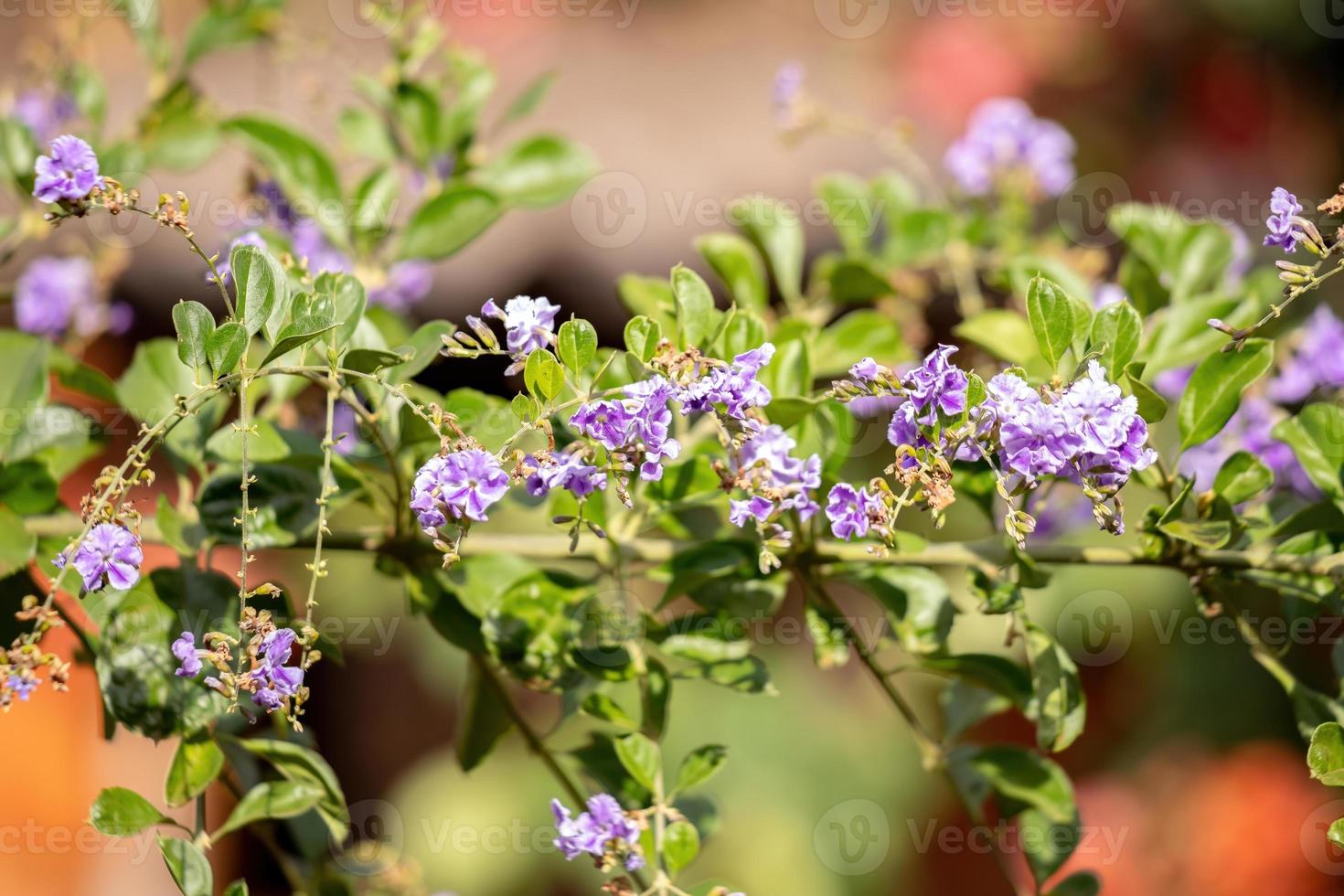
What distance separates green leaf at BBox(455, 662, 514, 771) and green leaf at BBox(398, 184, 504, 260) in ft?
0.94

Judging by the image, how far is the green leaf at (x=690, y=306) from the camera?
0.61 metres

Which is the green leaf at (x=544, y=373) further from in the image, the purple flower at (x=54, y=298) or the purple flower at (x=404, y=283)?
the purple flower at (x=54, y=298)

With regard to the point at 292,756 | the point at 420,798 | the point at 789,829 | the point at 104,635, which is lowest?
the point at 789,829

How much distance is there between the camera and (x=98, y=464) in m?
1.80

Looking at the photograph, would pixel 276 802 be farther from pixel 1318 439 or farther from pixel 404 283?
pixel 1318 439

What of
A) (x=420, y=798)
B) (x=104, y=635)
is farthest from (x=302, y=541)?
(x=420, y=798)

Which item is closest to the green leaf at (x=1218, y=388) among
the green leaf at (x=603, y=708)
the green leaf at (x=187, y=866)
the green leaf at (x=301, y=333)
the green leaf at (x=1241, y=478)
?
the green leaf at (x=1241, y=478)

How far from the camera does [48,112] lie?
0.96 metres

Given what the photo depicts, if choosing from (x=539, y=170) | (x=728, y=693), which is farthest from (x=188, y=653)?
(x=728, y=693)

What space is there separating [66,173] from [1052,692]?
56 cm

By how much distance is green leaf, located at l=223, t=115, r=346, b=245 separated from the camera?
83 centimetres

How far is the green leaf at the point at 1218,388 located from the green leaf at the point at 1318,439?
55 mm

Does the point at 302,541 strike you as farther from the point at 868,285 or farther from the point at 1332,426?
the point at 1332,426

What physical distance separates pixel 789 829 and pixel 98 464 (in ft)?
4.18
